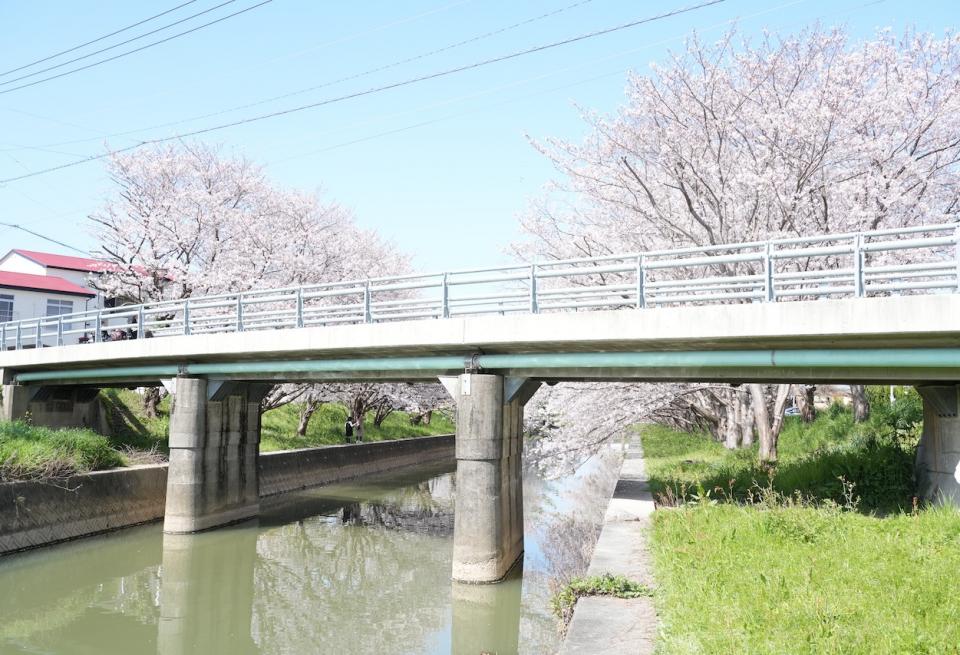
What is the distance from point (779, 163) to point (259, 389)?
1529cm

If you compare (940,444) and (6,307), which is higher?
(6,307)

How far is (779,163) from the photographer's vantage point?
1659 centimetres

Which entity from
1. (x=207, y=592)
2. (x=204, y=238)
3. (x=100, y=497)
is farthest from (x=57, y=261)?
(x=207, y=592)

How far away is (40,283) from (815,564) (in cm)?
4603

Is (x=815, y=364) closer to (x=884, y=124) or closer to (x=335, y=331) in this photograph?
(x=884, y=124)

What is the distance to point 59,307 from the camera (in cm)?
4422

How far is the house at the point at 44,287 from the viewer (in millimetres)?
41969

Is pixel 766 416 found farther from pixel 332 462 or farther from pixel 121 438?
pixel 121 438

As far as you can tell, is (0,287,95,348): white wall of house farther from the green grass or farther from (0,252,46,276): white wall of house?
the green grass

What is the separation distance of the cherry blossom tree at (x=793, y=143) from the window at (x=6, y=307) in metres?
37.2

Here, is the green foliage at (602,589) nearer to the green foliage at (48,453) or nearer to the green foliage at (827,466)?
the green foliage at (827,466)

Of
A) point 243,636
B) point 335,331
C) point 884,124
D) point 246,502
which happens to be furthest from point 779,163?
point 246,502

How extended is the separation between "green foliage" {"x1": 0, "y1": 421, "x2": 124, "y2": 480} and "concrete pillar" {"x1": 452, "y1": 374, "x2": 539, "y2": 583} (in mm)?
10179

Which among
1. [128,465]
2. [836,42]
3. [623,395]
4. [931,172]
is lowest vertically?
[128,465]
